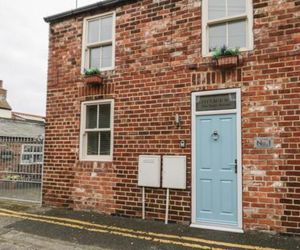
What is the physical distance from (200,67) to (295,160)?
8.68 feet

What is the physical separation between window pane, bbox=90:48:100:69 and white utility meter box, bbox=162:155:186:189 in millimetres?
3207

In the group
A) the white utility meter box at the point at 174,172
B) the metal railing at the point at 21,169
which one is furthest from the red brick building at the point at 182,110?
the metal railing at the point at 21,169

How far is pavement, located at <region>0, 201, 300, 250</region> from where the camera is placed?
5184 millimetres

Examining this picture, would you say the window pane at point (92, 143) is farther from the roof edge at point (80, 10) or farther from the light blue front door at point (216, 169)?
the roof edge at point (80, 10)

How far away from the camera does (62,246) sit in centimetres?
521

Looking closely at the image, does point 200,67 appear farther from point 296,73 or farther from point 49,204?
point 49,204

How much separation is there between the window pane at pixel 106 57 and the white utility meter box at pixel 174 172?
2.97 metres

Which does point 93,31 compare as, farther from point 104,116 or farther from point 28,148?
point 28,148

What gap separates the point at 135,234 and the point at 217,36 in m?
4.41

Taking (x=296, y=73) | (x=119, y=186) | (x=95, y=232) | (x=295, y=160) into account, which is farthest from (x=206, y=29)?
(x=95, y=232)

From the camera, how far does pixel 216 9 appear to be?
6.62 meters

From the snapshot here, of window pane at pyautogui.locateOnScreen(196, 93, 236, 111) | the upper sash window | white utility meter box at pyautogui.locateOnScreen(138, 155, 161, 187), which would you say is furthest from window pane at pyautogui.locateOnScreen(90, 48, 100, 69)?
window pane at pyautogui.locateOnScreen(196, 93, 236, 111)

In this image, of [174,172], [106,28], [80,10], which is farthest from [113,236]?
[80,10]

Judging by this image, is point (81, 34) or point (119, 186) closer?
point (119, 186)
